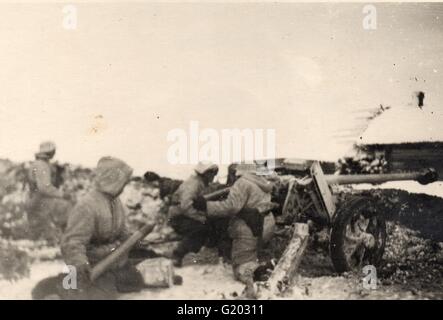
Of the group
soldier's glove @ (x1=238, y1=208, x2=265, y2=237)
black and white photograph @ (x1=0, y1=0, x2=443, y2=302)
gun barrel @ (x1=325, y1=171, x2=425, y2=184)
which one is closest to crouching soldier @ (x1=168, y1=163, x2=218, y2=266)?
black and white photograph @ (x1=0, y1=0, x2=443, y2=302)

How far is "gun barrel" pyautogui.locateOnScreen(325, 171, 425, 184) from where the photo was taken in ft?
17.5

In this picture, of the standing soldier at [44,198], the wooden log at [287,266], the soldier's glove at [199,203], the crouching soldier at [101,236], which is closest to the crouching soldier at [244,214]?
the soldier's glove at [199,203]

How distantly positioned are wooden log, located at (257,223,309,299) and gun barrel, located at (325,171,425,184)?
507 millimetres

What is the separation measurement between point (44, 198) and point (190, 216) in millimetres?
1288

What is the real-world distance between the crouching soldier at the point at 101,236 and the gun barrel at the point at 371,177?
6.01 feet

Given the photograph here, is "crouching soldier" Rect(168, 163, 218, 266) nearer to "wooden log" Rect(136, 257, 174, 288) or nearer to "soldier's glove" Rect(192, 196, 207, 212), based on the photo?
"soldier's glove" Rect(192, 196, 207, 212)

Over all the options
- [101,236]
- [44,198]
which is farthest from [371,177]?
[44,198]

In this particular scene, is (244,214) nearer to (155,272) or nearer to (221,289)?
(221,289)

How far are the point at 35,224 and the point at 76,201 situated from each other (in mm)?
426

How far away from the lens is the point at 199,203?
17.0 feet

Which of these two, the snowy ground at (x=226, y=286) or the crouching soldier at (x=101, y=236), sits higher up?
the crouching soldier at (x=101, y=236)

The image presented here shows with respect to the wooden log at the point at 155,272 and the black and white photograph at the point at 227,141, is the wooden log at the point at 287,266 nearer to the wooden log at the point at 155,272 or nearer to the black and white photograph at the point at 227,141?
the black and white photograph at the point at 227,141

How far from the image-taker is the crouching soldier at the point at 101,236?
4.87m
